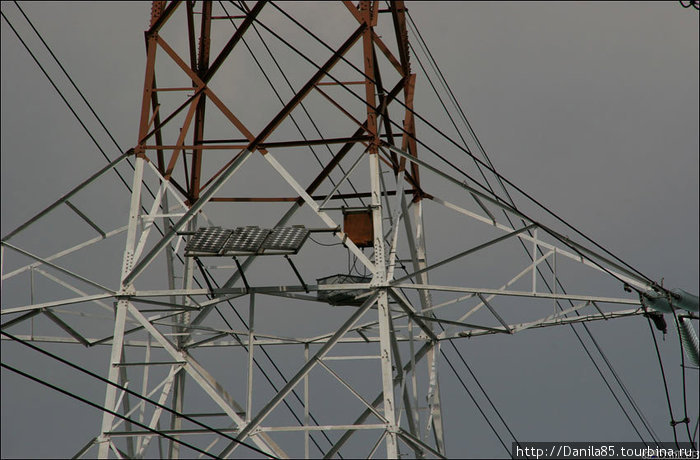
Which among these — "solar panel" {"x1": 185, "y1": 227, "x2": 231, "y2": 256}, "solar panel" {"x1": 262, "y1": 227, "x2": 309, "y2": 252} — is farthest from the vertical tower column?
"solar panel" {"x1": 185, "y1": 227, "x2": 231, "y2": 256}

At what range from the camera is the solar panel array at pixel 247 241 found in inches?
1319

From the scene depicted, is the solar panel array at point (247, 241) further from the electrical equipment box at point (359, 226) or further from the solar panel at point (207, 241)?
the electrical equipment box at point (359, 226)

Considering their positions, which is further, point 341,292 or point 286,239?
point 341,292

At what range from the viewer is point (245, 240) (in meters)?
33.8

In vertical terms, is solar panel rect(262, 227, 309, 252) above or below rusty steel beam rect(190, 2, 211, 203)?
below

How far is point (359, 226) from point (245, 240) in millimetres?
2797

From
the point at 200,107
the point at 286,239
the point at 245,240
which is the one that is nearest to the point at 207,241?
the point at 245,240

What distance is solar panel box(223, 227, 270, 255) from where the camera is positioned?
33.6 metres

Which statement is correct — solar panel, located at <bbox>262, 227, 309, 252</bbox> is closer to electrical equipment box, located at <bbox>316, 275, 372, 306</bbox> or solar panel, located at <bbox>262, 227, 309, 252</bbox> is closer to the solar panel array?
the solar panel array

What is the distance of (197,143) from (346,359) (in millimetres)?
7523

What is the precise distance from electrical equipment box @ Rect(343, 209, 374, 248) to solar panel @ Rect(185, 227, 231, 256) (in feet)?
9.28

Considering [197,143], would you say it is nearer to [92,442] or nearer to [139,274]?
[139,274]

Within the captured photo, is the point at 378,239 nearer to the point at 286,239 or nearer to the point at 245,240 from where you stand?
the point at 286,239

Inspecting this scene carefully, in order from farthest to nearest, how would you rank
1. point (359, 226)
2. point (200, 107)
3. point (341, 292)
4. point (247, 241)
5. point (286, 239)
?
point (200, 107)
point (341, 292)
point (359, 226)
point (247, 241)
point (286, 239)
